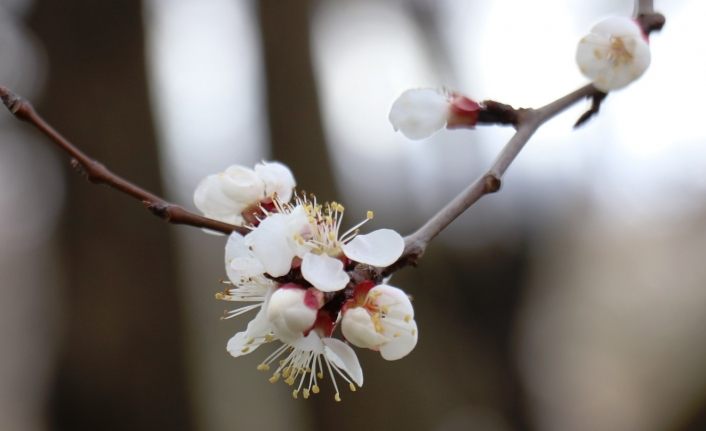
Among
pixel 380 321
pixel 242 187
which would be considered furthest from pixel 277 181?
pixel 380 321

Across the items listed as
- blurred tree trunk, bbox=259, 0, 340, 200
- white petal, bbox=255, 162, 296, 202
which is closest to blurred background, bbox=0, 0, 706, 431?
blurred tree trunk, bbox=259, 0, 340, 200

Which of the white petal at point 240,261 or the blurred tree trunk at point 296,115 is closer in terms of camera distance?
the white petal at point 240,261

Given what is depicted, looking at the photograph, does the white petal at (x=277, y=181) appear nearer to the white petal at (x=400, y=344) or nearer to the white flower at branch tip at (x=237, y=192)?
the white flower at branch tip at (x=237, y=192)

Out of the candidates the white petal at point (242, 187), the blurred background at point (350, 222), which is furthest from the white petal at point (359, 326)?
the blurred background at point (350, 222)

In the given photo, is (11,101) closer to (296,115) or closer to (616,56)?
(616,56)

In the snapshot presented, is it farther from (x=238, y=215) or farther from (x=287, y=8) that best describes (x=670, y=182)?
(x=238, y=215)

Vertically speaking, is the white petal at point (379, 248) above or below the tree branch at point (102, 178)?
below
